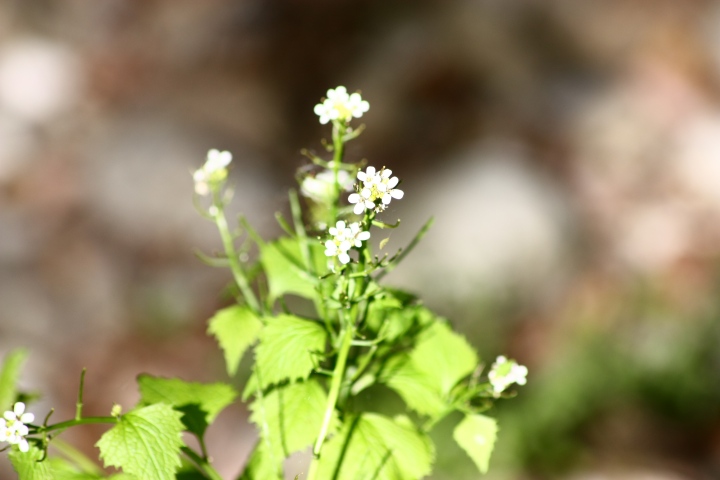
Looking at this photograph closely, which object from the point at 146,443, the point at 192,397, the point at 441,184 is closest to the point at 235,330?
the point at 192,397

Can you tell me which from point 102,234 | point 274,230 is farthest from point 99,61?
point 274,230

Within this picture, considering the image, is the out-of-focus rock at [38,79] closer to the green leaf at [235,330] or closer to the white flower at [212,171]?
the white flower at [212,171]

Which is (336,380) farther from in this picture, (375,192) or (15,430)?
(15,430)

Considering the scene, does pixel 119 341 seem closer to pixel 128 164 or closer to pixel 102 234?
pixel 102 234

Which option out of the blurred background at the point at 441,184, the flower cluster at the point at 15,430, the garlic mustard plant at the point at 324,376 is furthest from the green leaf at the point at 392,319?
the blurred background at the point at 441,184

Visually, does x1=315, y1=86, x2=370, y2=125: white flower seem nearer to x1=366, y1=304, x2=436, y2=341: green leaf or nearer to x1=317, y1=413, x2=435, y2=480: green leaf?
x1=366, y1=304, x2=436, y2=341: green leaf

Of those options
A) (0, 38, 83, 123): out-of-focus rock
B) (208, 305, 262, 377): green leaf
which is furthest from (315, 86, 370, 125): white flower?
(0, 38, 83, 123): out-of-focus rock
